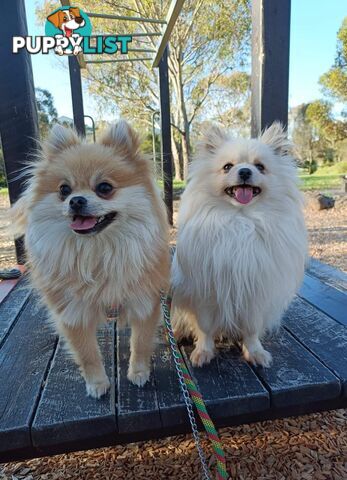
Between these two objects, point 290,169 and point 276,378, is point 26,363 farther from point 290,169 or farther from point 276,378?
point 290,169

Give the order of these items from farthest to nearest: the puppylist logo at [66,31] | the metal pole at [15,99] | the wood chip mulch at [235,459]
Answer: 1. the puppylist logo at [66,31]
2. the metal pole at [15,99]
3. the wood chip mulch at [235,459]

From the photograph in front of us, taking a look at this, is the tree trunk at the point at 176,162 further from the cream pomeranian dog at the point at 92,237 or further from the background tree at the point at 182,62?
the cream pomeranian dog at the point at 92,237

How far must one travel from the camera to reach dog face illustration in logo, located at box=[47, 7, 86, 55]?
353 centimetres

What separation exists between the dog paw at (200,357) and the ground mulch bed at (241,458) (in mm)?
614

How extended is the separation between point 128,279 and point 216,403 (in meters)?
0.64

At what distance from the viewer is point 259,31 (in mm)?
2379

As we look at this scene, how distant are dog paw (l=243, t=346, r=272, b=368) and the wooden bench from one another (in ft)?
0.12

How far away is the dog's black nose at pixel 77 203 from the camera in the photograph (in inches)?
53.2

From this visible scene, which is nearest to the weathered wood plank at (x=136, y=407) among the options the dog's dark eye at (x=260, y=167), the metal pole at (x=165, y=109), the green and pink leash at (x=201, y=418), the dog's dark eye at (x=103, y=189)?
the green and pink leash at (x=201, y=418)

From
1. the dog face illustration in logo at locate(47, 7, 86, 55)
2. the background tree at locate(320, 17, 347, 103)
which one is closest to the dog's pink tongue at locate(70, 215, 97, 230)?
the dog face illustration in logo at locate(47, 7, 86, 55)

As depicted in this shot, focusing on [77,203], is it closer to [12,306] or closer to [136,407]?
[136,407]

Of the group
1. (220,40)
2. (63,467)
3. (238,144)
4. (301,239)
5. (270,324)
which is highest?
(220,40)

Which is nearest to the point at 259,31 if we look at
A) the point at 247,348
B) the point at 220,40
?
the point at 247,348

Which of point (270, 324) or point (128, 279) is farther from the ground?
point (128, 279)
